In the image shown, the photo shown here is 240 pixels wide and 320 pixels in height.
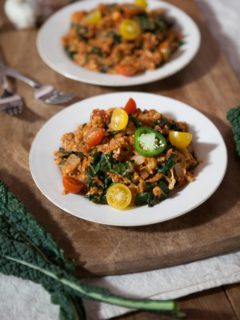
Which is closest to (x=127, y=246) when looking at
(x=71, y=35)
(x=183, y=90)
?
(x=183, y=90)

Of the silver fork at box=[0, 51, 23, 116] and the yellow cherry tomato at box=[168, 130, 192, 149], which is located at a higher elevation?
the yellow cherry tomato at box=[168, 130, 192, 149]

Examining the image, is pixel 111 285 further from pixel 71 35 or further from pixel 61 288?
pixel 71 35

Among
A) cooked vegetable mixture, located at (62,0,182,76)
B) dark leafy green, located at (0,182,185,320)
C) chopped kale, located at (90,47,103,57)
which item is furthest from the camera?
chopped kale, located at (90,47,103,57)

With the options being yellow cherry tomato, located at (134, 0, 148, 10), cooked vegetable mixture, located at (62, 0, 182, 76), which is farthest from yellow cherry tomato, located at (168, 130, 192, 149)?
yellow cherry tomato, located at (134, 0, 148, 10)

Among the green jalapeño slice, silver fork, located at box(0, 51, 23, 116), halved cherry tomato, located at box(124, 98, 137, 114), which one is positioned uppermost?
the green jalapeño slice

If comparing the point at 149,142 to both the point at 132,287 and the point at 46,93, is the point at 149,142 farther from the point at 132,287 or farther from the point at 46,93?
the point at 46,93

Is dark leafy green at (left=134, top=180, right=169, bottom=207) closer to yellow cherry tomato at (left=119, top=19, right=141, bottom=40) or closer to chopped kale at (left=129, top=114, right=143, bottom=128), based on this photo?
chopped kale at (left=129, top=114, right=143, bottom=128)

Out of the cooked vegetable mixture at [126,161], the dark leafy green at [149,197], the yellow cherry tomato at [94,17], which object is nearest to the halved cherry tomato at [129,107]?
the cooked vegetable mixture at [126,161]
